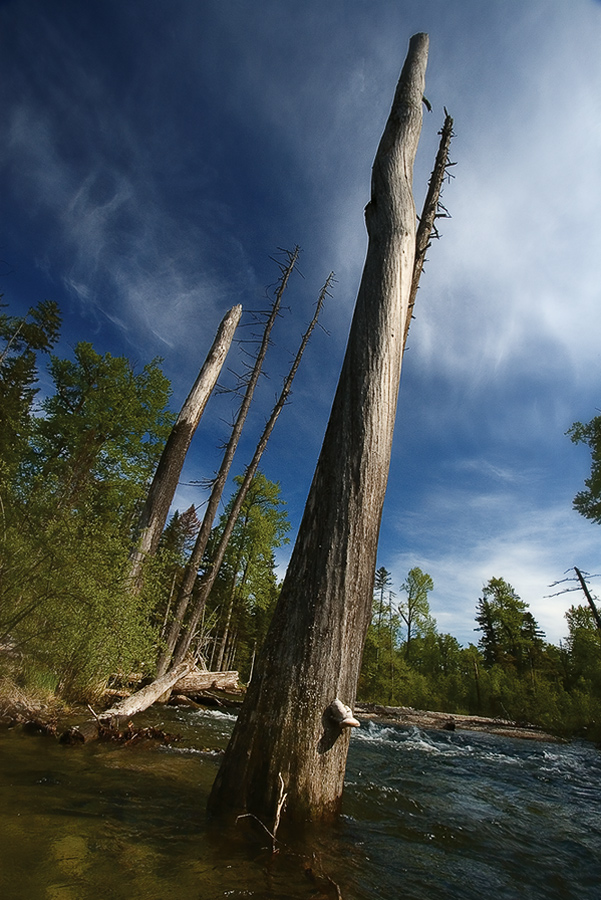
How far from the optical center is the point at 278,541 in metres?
21.5

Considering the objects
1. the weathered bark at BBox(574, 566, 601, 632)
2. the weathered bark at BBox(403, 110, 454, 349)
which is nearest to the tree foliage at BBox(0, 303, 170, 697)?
the weathered bark at BBox(403, 110, 454, 349)

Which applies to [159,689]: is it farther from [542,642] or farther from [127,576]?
[542,642]

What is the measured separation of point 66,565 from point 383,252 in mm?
4994

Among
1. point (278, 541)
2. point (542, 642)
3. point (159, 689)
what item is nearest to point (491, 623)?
point (542, 642)

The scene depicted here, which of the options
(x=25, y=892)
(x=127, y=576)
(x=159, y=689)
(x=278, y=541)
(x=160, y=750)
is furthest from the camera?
(x=278, y=541)

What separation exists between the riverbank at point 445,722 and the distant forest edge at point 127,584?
6.61ft

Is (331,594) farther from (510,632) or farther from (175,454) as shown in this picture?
(510,632)

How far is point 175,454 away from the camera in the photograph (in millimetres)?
8305

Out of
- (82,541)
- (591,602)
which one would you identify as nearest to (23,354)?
(82,541)

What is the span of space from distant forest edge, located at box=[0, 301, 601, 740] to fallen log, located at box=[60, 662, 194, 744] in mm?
464

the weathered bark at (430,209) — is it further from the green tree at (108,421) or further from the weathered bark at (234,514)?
the green tree at (108,421)

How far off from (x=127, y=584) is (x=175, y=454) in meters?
2.87

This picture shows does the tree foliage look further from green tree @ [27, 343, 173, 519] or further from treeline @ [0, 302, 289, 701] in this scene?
green tree @ [27, 343, 173, 519]

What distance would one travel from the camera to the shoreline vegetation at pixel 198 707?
454cm
